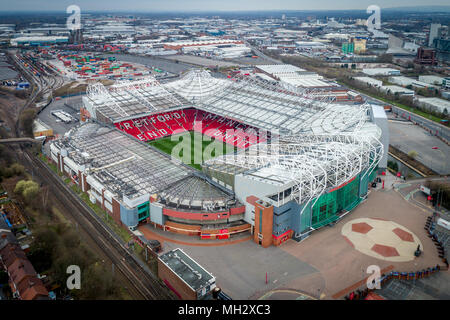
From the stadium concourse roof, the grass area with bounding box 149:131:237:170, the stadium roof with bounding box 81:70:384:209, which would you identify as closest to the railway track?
the stadium concourse roof

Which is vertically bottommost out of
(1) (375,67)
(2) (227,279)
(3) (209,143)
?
(2) (227,279)

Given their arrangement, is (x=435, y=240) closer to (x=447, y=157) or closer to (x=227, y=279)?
(x=227, y=279)

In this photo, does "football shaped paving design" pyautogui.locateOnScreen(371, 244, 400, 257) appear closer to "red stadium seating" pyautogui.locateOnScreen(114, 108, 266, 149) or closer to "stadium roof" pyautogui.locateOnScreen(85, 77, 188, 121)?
"red stadium seating" pyautogui.locateOnScreen(114, 108, 266, 149)

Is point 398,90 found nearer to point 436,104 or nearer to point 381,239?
point 436,104

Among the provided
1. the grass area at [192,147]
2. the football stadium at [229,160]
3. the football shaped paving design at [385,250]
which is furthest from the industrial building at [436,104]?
the football shaped paving design at [385,250]
